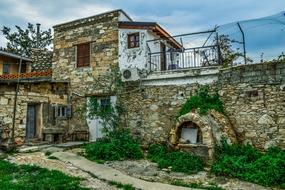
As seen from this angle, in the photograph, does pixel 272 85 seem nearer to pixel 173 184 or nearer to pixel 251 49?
pixel 251 49

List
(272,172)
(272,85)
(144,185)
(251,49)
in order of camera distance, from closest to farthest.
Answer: (144,185) → (272,172) → (272,85) → (251,49)

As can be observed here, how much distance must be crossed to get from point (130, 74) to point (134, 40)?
191cm

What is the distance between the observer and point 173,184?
7.36m

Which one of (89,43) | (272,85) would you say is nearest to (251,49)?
(272,85)

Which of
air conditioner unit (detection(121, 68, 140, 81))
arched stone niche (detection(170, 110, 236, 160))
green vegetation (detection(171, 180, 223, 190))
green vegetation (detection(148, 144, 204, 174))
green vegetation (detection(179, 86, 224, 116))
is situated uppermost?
air conditioner unit (detection(121, 68, 140, 81))

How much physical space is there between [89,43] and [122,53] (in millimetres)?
1977

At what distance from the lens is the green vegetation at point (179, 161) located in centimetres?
877

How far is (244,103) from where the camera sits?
1007 cm

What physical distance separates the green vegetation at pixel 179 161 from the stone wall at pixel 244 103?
1.51m

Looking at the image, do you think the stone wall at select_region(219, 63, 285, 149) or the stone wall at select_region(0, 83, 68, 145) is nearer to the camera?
the stone wall at select_region(219, 63, 285, 149)

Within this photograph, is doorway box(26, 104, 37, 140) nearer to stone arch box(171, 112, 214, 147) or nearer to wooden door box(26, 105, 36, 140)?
wooden door box(26, 105, 36, 140)

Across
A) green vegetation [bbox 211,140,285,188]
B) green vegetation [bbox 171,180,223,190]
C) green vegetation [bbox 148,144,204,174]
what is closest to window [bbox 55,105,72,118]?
green vegetation [bbox 148,144,204,174]

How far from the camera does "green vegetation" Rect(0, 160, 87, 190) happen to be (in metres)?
6.75

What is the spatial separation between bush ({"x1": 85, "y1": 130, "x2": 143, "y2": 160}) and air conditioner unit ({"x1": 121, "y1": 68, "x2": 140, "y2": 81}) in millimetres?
2495
